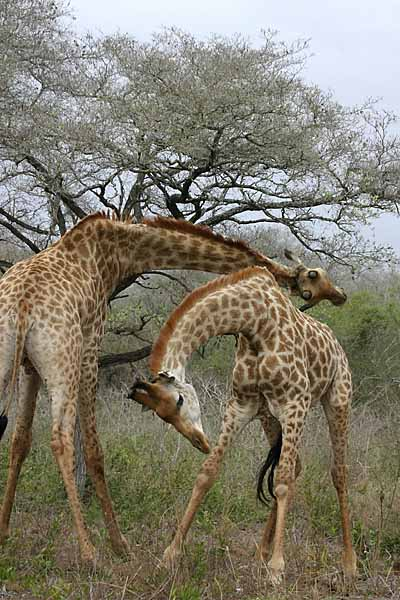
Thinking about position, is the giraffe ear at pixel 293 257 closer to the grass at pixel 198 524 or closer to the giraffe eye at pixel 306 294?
the giraffe eye at pixel 306 294

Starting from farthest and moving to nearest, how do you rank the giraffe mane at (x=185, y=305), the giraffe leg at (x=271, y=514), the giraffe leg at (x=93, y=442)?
the giraffe leg at (x=93, y=442) → the giraffe leg at (x=271, y=514) → the giraffe mane at (x=185, y=305)

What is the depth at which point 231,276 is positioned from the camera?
5.52m

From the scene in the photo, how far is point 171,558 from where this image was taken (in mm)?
5121

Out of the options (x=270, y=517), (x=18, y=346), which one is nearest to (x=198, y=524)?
(x=270, y=517)

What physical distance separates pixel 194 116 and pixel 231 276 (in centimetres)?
302

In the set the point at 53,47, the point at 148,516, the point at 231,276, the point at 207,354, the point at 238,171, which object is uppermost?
the point at 53,47

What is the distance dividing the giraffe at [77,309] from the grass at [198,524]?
38 centimetres

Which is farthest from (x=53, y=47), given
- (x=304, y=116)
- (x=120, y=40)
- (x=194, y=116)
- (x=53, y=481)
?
(x=53, y=481)

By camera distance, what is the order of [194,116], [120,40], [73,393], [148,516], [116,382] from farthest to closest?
1. [116,382]
2. [120,40]
3. [194,116]
4. [148,516]
5. [73,393]

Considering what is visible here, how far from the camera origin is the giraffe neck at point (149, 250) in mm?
6094

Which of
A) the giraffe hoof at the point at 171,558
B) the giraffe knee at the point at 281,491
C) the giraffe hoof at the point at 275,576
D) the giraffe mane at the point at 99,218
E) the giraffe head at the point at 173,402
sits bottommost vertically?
the giraffe hoof at the point at 275,576

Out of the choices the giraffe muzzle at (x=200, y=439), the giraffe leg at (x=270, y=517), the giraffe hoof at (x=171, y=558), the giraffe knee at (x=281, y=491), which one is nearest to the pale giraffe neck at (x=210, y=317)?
the giraffe muzzle at (x=200, y=439)

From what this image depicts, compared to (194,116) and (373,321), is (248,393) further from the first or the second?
(373,321)

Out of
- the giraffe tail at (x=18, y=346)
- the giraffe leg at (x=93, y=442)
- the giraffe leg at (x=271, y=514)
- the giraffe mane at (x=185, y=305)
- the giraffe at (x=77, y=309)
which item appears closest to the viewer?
the giraffe mane at (x=185, y=305)
